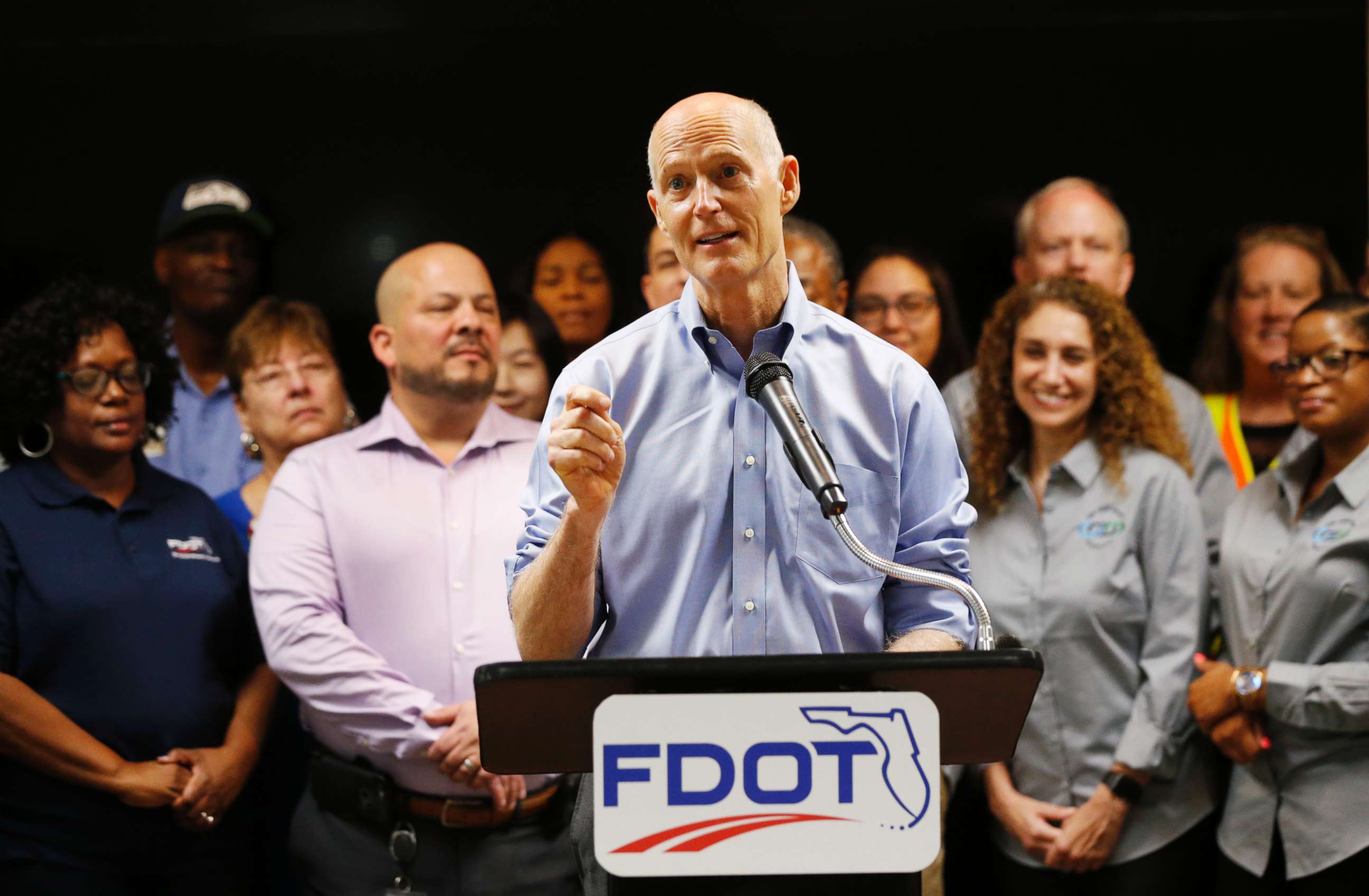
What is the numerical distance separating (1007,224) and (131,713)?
2887 mm

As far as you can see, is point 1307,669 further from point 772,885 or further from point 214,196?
point 214,196

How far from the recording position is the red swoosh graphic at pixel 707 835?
1.43m

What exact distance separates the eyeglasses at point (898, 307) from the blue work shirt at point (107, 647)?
1881 millimetres

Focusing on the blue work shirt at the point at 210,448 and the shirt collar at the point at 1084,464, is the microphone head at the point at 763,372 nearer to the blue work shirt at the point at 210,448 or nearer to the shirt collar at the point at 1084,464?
the shirt collar at the point at 1084,464

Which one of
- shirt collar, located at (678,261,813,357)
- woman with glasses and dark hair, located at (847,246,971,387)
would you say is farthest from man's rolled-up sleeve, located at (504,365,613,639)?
woman with glasses and dark hair, located at (847,246,971,387)

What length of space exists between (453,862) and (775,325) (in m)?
1.61

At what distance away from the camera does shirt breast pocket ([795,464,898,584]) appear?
1862 millimetres

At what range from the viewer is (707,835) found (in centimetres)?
143

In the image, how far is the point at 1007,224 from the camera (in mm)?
4309

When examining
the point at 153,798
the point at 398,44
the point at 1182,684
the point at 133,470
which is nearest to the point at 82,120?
the point at 398,44

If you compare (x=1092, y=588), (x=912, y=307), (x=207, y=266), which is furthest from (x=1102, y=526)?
(x=207, y=266)

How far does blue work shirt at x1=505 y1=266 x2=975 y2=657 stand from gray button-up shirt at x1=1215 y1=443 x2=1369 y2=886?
1415 millimetres

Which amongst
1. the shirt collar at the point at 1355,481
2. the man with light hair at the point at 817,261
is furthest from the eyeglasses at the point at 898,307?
the shirt collar at the point at 1355,481

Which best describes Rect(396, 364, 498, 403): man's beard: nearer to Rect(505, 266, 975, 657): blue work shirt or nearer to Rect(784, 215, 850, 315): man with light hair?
Rect(784, 215, 850, 315): man with light hair
